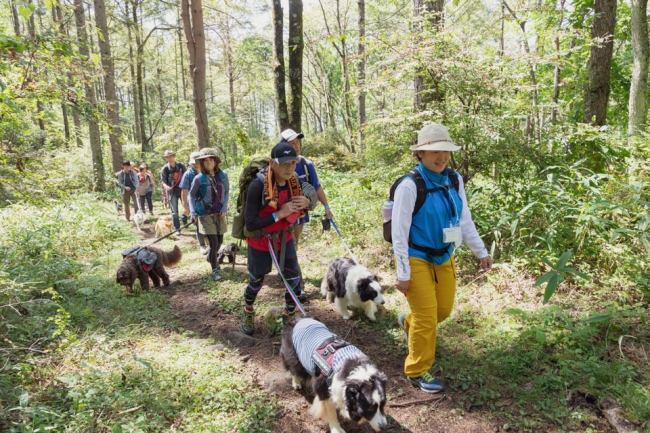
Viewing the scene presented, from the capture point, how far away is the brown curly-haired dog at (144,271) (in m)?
5.47

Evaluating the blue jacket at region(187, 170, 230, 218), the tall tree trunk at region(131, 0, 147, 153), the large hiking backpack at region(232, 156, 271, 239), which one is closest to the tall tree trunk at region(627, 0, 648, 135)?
the large hiking backpack at region(232, 156, 271, 239)

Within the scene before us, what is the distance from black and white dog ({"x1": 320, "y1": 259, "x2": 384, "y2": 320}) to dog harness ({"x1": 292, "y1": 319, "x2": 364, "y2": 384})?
1.27m

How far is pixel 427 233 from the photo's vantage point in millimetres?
2945

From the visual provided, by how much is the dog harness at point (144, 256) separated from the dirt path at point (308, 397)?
0.63m

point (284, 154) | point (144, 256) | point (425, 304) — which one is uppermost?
point (284, 154)

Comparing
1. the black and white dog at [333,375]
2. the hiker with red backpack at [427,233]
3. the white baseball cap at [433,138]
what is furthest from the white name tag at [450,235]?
the black and white dog at [333,375]

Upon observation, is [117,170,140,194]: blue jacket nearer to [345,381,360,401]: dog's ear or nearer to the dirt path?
the dirt path

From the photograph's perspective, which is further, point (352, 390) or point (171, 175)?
point (171, 175)

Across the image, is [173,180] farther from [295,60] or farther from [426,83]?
[426,83]

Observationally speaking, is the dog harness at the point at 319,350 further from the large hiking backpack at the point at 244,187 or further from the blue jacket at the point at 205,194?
the blue jacket at the point at 205,194

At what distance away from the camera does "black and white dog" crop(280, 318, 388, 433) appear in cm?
237

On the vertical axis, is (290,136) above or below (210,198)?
above

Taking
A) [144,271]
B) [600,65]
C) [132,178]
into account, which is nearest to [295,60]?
[144,271]

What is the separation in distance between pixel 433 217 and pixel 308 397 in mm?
2001
